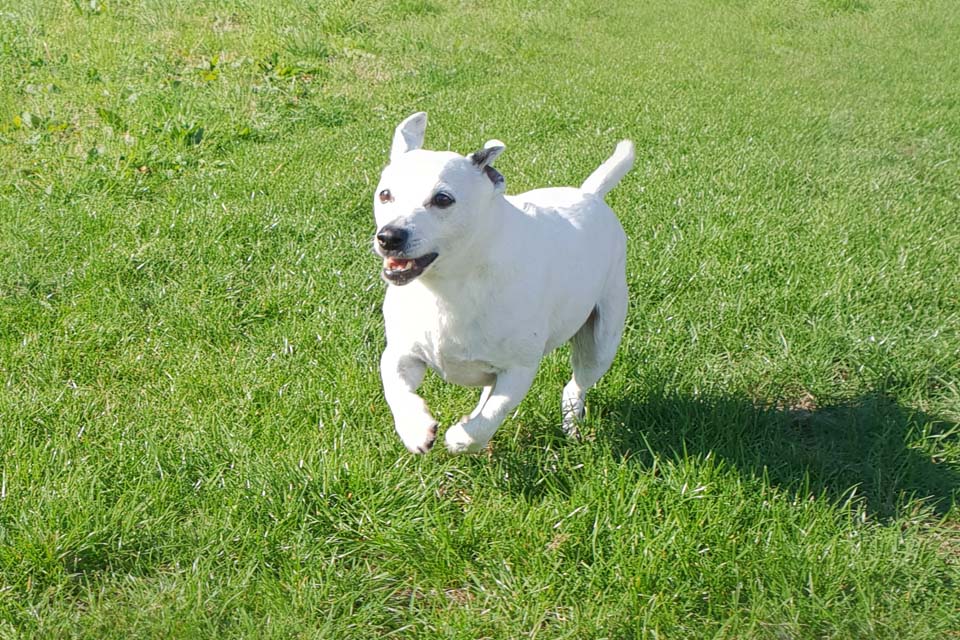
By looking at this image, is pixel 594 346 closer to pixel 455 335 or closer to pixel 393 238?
pixel 455 335

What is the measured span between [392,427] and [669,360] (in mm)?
1522

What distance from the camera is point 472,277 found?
10.6 ft

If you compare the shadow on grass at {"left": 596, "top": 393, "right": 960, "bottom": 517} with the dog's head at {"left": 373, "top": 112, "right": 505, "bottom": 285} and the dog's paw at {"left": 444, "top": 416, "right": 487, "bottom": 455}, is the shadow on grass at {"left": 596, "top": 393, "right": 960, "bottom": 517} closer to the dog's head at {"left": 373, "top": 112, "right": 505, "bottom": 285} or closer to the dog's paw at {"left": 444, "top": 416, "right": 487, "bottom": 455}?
the dog's paw at {"left": 444, "top": 416, "right": 487, "bottom": 455}

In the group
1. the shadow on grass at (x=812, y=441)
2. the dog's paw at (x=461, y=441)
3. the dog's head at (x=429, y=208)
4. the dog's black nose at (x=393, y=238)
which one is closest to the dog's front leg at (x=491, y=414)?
the dog's paw at (x=461, y=441)

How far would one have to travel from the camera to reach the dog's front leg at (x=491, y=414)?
11.0ft

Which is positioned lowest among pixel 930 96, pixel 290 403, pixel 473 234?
pixel 930 96

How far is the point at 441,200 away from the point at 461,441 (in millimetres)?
954

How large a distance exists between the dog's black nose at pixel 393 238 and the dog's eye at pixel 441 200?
16 centimetres

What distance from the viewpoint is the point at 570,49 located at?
12.2m

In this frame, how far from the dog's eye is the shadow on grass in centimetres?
149

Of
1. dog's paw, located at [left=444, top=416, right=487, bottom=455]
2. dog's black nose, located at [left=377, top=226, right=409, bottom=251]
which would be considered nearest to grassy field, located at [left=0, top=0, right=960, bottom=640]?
dog's paw, located at [left=444, top=416, right=487, bottom=455]

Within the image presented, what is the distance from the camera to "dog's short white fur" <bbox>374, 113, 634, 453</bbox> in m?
2.96

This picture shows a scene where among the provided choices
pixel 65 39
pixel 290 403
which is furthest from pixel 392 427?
pixel 65 39

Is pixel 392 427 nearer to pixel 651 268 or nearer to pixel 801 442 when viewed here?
pixel 801 442
